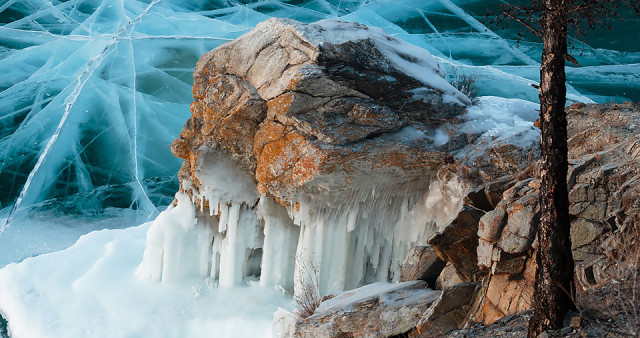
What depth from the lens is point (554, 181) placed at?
14.6 ft

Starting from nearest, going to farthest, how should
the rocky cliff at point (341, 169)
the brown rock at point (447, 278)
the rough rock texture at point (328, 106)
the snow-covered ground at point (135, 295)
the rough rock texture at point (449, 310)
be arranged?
the rough rock texture at point (449, 310) < the brown rock at point (447, 278) < the rocky cliff at point (341, 169) < the rough rock texture at point (328, 106) < the snow-covered ground at point (135, 295)

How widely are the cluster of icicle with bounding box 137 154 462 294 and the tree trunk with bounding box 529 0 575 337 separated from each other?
4846 millimetres

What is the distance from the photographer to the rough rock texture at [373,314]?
6.48 meters

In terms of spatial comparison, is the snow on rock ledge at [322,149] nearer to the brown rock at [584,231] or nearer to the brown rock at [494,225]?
the brown rock at [494,225]

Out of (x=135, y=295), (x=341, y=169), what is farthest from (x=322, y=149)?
(x=135, y=295)

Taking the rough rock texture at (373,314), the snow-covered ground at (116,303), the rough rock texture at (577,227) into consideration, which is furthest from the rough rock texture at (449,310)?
the snow-covered ground at (116,303)

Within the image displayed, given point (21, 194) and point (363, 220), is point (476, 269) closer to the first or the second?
point (363, 220)

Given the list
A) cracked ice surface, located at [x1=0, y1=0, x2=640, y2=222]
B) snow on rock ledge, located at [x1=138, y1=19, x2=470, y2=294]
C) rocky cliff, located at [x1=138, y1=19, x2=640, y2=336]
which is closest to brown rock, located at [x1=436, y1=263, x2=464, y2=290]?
rocky cliff, located at [x1=138, y1=19, x2=640, y2=336]

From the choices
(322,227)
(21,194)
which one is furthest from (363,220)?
(21,194)

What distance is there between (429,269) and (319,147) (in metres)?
2.68

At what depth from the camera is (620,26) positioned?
647 inches

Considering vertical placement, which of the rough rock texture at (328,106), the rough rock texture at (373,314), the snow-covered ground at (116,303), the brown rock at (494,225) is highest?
the rough rock texture at (328,106)

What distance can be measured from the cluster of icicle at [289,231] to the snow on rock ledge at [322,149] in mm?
21

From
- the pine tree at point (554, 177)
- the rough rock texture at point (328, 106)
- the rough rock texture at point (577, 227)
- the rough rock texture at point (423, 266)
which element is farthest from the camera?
the rough rock texture at point (328, 106)
